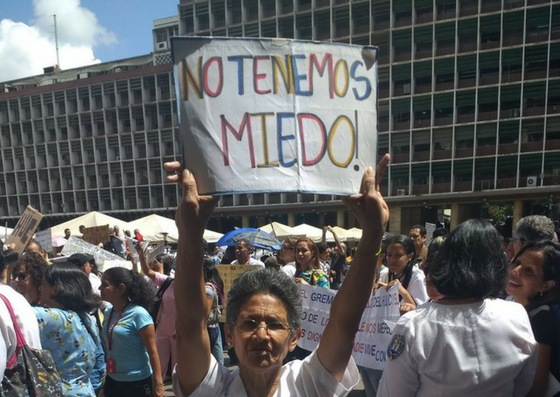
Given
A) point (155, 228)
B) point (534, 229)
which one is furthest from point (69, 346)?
point (155, 228)

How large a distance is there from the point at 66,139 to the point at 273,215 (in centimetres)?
2227

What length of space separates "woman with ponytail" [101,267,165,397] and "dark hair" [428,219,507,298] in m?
2.16

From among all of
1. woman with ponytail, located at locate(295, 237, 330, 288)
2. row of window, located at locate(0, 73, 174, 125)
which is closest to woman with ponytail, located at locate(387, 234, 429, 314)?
woman with ponytail, located at locate(295, 237, 330, 288)

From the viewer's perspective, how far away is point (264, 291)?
1611 mm

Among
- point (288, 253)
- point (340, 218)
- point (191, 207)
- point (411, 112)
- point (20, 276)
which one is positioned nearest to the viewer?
point (191, 207)

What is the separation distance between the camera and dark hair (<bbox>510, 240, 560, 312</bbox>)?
2.18 m

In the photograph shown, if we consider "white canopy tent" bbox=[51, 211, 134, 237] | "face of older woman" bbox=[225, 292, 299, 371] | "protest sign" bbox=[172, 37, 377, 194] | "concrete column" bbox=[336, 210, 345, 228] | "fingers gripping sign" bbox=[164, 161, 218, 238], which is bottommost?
"concrete column" bbox=[336, 210, 345, 228]

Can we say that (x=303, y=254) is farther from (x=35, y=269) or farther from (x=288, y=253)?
(x=35, y=269)

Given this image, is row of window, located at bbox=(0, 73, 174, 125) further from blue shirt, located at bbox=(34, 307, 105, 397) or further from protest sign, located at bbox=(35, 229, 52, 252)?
blue shirt, located at bbox=(34, 307, 105, 397)

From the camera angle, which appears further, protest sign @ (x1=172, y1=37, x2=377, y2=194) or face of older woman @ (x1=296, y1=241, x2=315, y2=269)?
face of older woman @ (x1=296, y1=241, x2=315, y2=269)

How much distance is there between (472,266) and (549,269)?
0.71 m

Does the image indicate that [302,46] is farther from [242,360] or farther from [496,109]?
[496,109]

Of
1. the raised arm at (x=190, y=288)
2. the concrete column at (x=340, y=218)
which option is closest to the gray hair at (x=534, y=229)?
the raised arm at (x=190, y=288)

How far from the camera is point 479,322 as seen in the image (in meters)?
1.78
